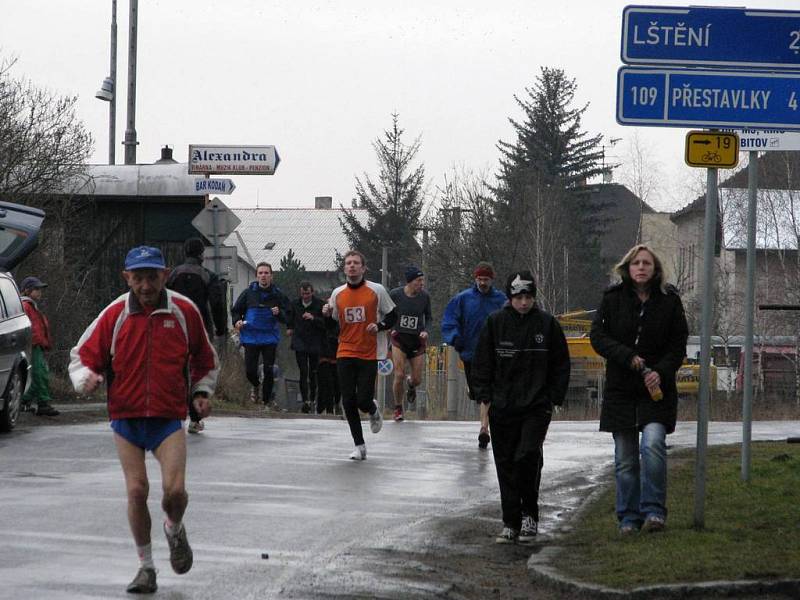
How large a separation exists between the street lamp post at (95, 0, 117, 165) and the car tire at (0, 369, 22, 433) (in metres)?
19.8

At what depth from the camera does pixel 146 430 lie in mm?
8156

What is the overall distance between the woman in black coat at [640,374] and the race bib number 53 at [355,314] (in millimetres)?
5008

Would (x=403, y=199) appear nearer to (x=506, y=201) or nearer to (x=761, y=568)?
(x=506, y=201)

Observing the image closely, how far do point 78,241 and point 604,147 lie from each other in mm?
44779

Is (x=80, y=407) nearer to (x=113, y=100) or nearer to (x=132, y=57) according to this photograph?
(x=132, y=57)

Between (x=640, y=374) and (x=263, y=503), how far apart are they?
300 cm

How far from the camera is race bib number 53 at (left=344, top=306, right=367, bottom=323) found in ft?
48.6

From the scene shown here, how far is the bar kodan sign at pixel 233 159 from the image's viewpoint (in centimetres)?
2638

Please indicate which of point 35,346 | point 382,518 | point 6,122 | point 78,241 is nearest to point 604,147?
point 78,241

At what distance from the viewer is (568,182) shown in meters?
77.3

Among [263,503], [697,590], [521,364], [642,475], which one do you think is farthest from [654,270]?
[263,503]

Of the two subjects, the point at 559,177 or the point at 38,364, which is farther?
the point at 559,177

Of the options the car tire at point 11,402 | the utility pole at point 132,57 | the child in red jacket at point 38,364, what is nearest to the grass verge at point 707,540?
the car tire at point 11,402

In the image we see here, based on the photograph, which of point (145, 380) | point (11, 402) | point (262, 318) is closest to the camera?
point (145, 380)
